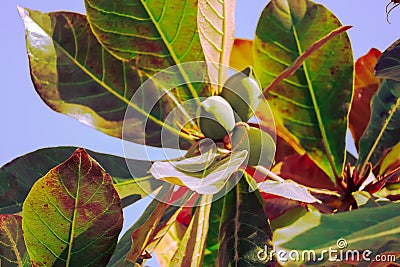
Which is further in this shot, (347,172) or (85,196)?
(347,172)

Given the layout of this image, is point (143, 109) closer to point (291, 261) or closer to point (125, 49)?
point (125, 49)

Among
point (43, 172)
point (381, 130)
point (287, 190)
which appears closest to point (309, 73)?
point (381, 130)

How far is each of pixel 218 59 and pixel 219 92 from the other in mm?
44

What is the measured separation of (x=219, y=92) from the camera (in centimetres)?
75

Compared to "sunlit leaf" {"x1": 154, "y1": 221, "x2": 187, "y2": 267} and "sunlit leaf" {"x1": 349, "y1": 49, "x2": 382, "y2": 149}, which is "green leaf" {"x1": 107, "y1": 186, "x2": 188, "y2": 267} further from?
"sunlit leaf" {"x1": 349, "y1": 49, "x2": 382, "y2": 149}

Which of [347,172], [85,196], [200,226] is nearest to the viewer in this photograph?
[85,196]

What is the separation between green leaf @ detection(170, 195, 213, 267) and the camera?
72 centimetres

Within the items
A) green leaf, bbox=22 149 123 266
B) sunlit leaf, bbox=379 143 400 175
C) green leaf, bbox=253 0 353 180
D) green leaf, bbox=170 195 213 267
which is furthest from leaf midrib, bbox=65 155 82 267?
sunlit leaf, bbox=379 143 400 175

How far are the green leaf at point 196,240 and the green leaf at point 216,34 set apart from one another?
136 millimetres

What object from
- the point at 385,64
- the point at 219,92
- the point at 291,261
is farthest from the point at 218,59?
the point at 291,261

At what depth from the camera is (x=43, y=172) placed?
2.64 ft

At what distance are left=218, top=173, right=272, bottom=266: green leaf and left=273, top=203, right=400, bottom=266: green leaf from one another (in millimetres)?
125

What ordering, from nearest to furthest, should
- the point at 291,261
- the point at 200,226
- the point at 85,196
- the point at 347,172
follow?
1. the point at 291,261
2. the point at 85,196
3. the point at 200,226
4. the point at 347,172

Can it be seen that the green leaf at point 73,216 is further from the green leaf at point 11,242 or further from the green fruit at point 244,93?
the green fruit at point 244,93
